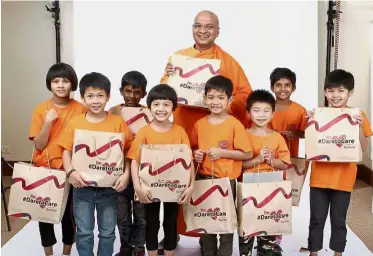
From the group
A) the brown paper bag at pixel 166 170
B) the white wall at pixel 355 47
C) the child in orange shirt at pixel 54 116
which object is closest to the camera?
the brown paper bag at pixel 166 170

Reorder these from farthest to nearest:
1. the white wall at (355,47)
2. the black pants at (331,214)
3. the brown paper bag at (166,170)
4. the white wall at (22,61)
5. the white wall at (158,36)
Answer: the white wall at (22,61)
the white wall at (355,47)
the white wall at (158,36)
the black pants at (331,214)
the brown paper bag at (166,170)

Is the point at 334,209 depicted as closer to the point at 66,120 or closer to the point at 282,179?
the point at 282,179

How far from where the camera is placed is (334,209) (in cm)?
247

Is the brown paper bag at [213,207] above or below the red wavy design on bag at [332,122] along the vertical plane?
below

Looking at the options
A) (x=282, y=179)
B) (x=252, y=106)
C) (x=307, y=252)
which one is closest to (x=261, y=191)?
(x=282, y=179)

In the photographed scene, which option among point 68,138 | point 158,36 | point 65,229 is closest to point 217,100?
point 68,138

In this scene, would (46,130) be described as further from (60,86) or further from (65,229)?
(65,229)

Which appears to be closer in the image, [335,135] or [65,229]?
[335,135]

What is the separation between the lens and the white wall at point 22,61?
14.6 ft

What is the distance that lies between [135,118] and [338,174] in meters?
1.11

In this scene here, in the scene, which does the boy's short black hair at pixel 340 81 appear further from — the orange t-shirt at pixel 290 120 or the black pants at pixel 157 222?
the black pants at pixel 157 222

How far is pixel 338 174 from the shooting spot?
241 centimetres

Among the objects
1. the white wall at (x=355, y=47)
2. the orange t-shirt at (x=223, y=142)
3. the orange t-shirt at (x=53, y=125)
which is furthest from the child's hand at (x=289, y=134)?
the white wall at (x=355, y=47)

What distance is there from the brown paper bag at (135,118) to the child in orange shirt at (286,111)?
719 millimetres
